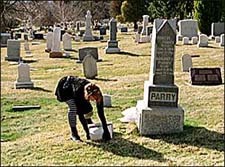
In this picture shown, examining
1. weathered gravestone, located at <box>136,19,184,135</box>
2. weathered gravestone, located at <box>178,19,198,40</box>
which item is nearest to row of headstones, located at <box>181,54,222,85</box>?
weathered gravestone, located at <box>136,19,184,135</box>

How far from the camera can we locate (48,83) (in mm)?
15102

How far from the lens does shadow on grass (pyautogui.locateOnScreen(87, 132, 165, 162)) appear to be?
22.4ft

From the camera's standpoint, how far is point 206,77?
12.8 metres

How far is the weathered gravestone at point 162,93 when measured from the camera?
7.90 meters

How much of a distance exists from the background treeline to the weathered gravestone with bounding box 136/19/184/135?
76.7 feet

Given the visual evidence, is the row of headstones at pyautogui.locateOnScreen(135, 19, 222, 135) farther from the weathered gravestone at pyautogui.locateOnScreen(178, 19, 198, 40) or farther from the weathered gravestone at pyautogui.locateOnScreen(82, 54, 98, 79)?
the weathered gravestone at pyautogui.locateOnScreen(178, 19, 198, 40)

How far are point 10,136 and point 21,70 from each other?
597cm

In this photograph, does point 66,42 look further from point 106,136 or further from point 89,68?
point 106,136

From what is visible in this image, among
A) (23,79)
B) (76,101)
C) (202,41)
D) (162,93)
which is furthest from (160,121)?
(202,41)

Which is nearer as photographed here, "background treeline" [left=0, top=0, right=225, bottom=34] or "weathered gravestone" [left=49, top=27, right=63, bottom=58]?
"weathered gravestone" [left=49, top=27, right=63, bottom=58]

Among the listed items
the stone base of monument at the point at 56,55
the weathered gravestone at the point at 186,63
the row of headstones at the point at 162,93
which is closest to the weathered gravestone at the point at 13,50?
the stone base of monument at the point at 56,55

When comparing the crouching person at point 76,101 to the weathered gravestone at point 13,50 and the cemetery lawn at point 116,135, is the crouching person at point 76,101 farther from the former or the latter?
the weathered gravestone at point 13,50

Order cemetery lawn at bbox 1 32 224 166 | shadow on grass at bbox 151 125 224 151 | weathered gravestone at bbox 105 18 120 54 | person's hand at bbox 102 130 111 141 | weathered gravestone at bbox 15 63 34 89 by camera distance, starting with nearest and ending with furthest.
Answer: cemetery lawn at bbox 1 32 224 166 → shadow on grass at bbox 151 125 224 151 → person's hand at bbox 102 130 111 141 → weathered gravestone at bbox 15 63 34 89 → weathered gravestone at bbox 105 18 120 54

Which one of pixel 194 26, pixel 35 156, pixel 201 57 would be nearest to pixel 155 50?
pixel 35 156
